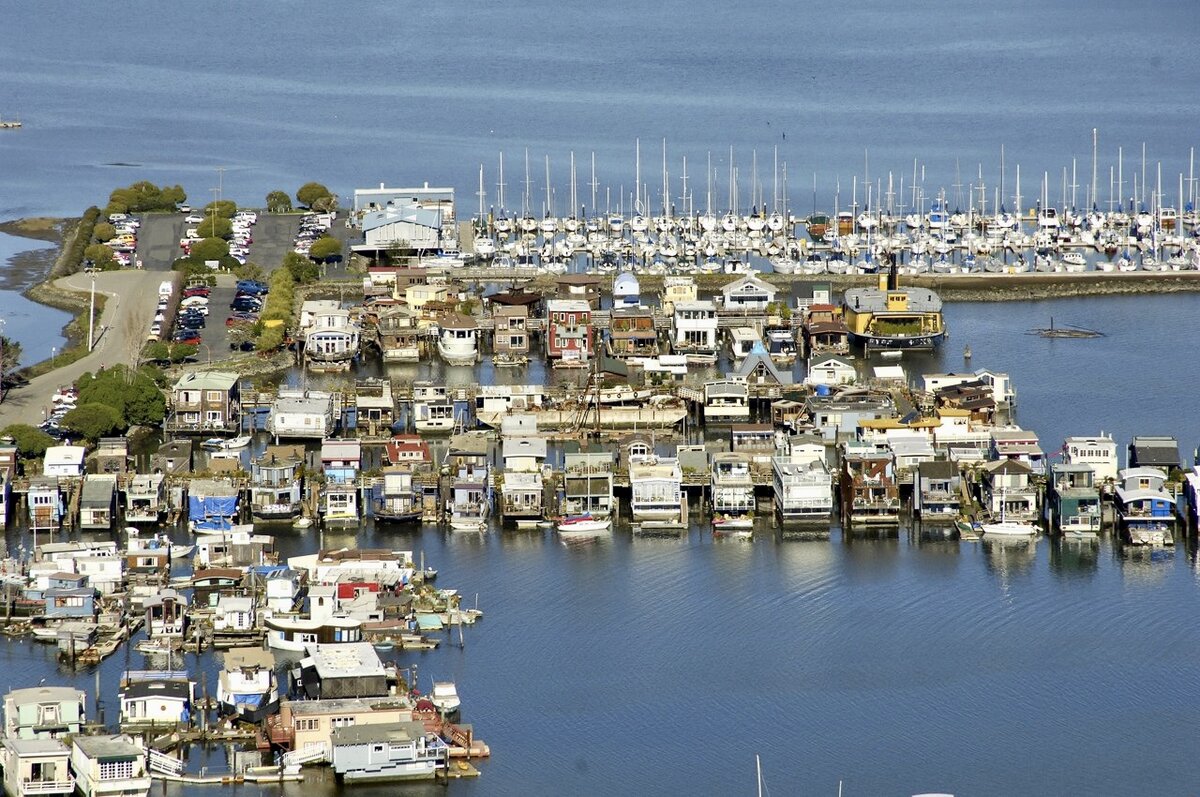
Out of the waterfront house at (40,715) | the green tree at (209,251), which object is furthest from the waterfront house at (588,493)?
the green tree at (209,251)

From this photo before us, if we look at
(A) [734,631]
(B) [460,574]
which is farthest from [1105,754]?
(B) [460,574]

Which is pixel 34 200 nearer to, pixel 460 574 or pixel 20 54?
pixel 460 574

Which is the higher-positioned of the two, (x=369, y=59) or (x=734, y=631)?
(x=369, y=59)

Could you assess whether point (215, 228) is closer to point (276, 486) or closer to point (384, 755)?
point (276, 486)

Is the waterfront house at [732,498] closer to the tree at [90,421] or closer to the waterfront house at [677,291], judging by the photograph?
the tree at [90,421]

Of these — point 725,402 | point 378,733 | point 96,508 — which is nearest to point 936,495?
point 725,402

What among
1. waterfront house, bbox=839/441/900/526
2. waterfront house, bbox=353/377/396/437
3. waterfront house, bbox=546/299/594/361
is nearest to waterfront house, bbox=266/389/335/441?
waterfront house, bbox=353/377/396/437

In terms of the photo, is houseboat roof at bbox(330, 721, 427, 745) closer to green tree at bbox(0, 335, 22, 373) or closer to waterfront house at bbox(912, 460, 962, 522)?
waterfront house at bbox(912, 460, 962, 522)
